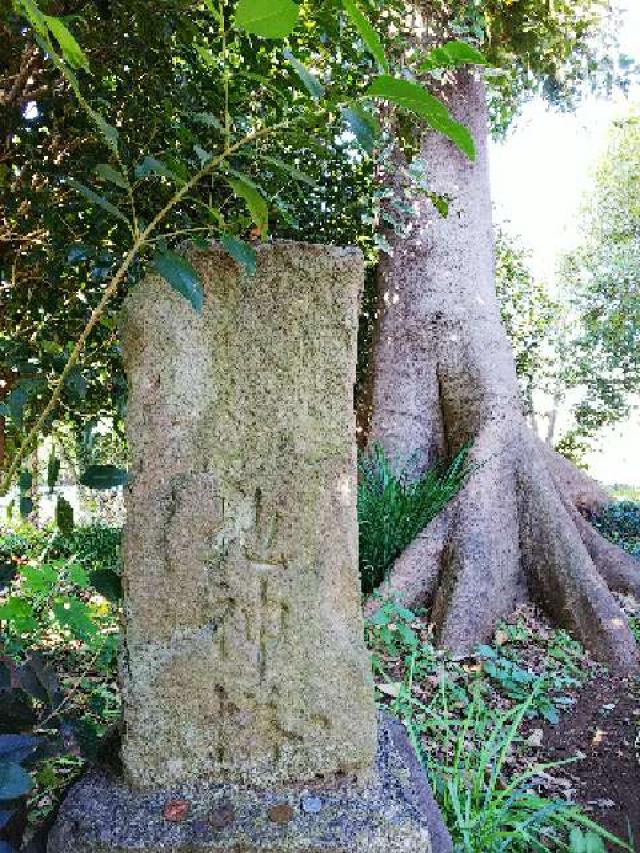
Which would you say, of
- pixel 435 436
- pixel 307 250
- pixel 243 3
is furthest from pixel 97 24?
pixel 435 436

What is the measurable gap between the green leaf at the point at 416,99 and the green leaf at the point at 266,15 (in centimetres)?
13

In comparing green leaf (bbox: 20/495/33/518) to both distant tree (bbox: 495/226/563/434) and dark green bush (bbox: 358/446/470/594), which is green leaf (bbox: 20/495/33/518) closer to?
dark green bush (bbox: 358/446/470/594)

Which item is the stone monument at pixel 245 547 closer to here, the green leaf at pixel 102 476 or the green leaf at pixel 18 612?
the green leaf at pixel 102 476

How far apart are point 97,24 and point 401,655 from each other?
2.92 m

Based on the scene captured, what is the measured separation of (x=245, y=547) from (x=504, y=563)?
288 cm

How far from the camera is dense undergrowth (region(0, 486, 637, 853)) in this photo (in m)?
1.44

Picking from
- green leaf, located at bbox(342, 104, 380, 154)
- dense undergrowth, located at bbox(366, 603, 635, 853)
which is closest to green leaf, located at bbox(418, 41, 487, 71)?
green leaf, located at bbox(342, 104, 380, 154)

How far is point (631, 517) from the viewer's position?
7367 millimetres

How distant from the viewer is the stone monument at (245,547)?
1590 millimetres

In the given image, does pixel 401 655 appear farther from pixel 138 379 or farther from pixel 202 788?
pixel 138 379

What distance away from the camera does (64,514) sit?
132cm

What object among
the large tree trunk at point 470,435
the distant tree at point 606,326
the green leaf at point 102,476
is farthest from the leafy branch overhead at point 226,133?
the distant tree at point 606,326

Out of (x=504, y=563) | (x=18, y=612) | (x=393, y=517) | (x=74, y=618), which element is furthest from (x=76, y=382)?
(x=504, y=563)

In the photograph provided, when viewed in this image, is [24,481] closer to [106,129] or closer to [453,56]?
[106,129]
